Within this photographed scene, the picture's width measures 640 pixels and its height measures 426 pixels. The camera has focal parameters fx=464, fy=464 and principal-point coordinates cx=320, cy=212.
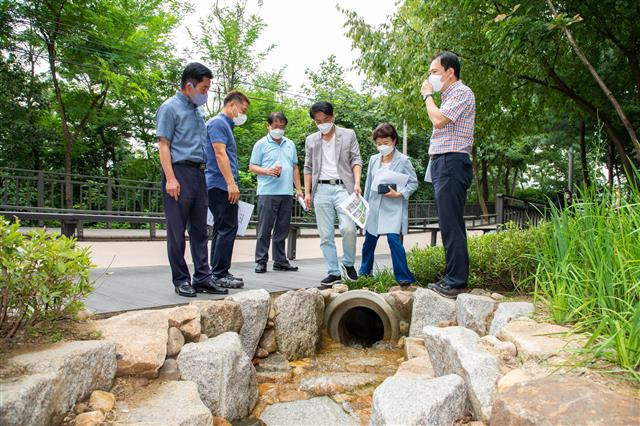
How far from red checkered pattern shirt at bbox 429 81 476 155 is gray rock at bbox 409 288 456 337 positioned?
1208mm

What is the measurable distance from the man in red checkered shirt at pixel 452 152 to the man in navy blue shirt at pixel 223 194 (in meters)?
1.86

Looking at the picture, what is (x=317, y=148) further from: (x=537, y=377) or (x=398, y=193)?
(x=537, y=377)

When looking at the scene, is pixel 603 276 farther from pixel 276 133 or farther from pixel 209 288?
pixel 276 133

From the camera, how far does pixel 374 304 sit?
4.34 m

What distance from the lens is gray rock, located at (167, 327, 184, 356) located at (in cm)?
A: 287

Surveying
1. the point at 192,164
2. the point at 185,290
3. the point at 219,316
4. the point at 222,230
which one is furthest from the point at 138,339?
the point at 222,230

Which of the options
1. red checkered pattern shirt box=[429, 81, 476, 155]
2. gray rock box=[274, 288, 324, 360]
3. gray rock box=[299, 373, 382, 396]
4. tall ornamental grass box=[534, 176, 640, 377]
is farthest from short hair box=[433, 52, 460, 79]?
gray rock box=[299, 373, 382, 396]

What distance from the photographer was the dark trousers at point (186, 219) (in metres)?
3.66

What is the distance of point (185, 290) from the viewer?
3.74m

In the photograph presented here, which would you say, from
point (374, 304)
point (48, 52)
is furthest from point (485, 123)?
point (48, 52)

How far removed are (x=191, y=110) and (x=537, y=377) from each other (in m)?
3.10

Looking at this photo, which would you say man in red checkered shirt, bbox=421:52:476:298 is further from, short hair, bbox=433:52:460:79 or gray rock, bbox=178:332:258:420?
gray rock, bbox=178:332:258:420

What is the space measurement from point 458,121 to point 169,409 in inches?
113

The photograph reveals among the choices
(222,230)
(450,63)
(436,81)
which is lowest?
(222,230)
